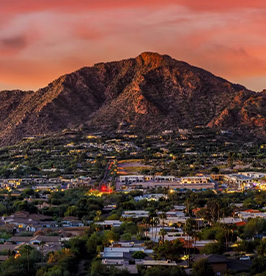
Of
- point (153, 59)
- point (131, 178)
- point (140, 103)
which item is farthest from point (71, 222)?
point (153, 59)

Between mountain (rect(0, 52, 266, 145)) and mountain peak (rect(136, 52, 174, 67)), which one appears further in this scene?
mountain peak (rect(136, 52, 174, 67))

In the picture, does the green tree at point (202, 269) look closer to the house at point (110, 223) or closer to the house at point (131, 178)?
the house at point (110, 223)

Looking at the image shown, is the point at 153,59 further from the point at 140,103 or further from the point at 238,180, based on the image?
the point at 238,180

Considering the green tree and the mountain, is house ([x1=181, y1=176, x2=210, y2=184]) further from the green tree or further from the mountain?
the mountain

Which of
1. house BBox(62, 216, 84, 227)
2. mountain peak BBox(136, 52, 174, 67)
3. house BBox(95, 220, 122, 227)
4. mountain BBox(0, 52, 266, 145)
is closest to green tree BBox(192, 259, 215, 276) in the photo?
house BBox(95, 220, 122, 227)

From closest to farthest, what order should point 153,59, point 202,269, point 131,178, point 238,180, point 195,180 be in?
1. point 202,269
2. point 238,180
3. point 195,180
4. point 131,178
5. point 153,59

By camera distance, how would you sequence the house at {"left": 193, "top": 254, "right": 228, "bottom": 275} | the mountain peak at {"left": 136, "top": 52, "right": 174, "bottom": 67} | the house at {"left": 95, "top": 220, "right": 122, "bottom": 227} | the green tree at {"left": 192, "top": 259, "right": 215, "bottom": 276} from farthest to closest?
the mountain peak at {"left": 136, "top": 52, "right": 174, "bottom": 67} < the house at {"left": 95, "top": 220, "right": 122, "bottom": 227} < the house at {"left": 193, "top": 254, "right": 228, "bottom": 275} < the green tree at {"left": 192, "top": 259, "right": 215, "bottom": 276}

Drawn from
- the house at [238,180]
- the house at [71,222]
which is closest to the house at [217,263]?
the house at [71,222]

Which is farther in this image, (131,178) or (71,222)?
(131,178)

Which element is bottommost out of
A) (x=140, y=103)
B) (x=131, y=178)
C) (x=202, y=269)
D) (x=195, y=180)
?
(x=202, y=269)
